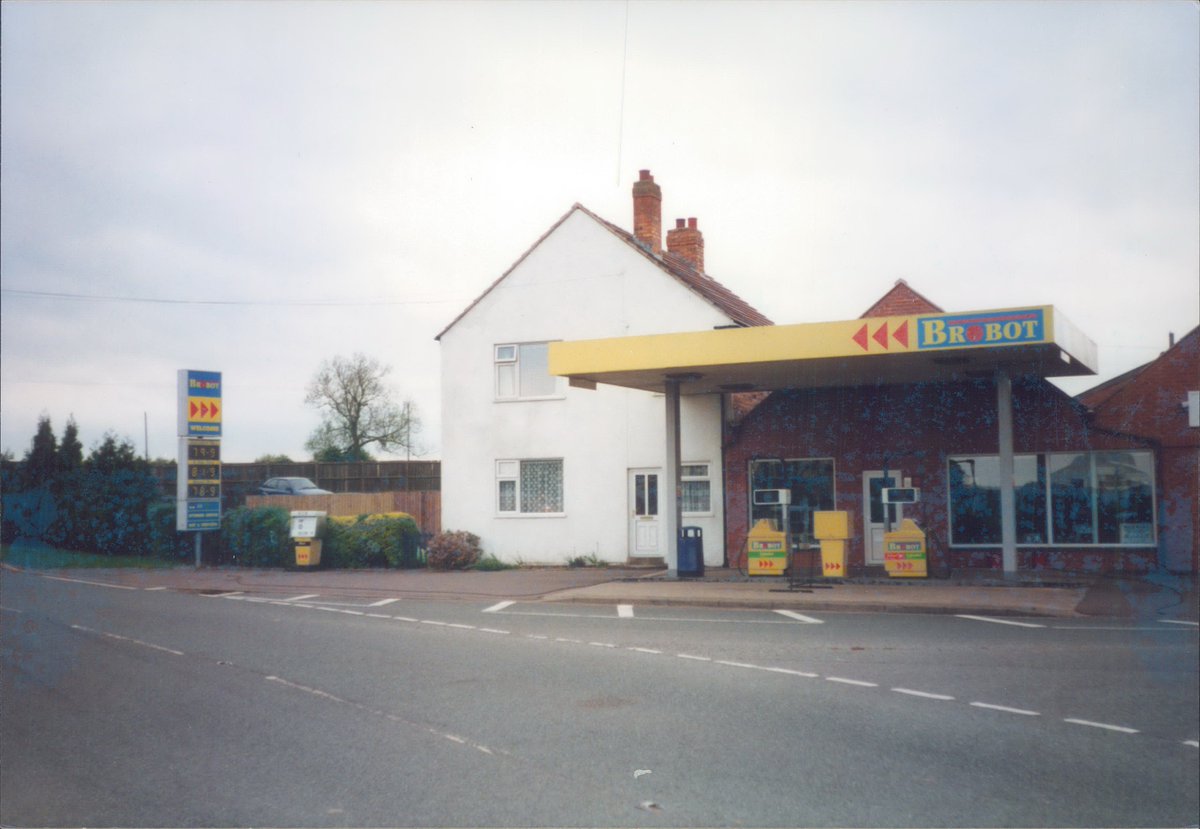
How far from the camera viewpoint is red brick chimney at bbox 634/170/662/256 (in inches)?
1109

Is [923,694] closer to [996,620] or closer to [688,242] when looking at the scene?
[996,620]

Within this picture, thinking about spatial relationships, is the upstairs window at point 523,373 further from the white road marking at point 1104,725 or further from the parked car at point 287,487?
the white road marking at point 1104,725

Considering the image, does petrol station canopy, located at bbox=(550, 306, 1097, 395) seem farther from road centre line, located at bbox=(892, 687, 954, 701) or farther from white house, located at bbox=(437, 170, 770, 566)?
road centre line, located at bbox=(892, 687, 954, 701)

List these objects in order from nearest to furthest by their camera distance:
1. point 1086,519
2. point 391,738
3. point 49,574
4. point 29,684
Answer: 1. point 391,738
2. point 29,684
3. point 1086,519
4. point 49,574

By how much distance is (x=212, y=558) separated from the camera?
3061 centimetres

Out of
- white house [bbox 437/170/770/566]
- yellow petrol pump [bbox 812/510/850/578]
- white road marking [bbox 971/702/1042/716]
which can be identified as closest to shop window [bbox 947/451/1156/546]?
yellow petrol pump [bbox 812/510/850/578]

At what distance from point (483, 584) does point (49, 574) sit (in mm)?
11857

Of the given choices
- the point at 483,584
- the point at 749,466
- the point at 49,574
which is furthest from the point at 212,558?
the point at 749,466

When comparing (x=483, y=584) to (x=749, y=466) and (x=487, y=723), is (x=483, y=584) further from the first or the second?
(x=487, y=723)

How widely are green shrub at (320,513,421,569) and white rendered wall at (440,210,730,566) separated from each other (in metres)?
1.17

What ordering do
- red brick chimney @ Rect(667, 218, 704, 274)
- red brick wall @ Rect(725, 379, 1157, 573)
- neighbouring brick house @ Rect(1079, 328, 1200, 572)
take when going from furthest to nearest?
red brick chimney @ Rect(667, 218, 704, 274)
red brick wall @ Rect(725, 379, 1157, 573)
neighbouring brick house @ Rect(1079, 328, 1200, 572)

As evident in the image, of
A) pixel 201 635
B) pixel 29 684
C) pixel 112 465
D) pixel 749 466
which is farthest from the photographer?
pixel 112 465

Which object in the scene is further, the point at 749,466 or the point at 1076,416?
the point at 749,466

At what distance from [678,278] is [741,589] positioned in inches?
351
